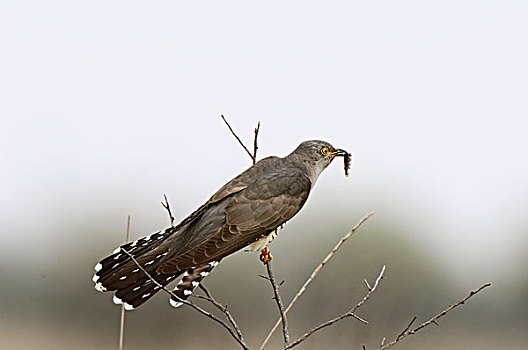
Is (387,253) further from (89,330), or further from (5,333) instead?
(5,333)

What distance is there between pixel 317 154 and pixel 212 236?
3.22 ft

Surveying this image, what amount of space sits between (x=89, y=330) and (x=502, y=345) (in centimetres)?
599

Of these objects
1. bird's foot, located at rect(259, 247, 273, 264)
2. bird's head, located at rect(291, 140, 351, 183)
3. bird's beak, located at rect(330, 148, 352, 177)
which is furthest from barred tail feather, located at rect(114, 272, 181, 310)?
bird's beak, located at rect(330, 148, 352, 177)

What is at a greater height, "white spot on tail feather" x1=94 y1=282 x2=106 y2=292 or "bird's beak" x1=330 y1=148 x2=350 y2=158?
"bird's beak" x1=330 y1=148 x2=350 y2=158

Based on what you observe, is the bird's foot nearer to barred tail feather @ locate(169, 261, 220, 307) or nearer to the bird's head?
barred tail feather @ locate(169, 261, 220, 307)

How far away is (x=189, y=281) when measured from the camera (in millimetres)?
3066

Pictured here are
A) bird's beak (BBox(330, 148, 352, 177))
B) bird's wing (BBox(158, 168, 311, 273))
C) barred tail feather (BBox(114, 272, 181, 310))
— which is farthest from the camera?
bird's beak (BBox(330, 148, 352, 177))

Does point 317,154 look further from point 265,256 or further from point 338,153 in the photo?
point 265,256

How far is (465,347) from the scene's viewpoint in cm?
909

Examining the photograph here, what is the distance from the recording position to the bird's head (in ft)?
12.7

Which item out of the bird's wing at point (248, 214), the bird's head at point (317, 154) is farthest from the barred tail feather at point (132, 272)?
the bird's head at point (317, 154)

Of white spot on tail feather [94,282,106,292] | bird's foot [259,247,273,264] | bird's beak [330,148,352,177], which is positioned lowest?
bird's foot [259,247,273,264]

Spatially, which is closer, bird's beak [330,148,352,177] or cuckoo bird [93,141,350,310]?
cuckoo bird [93,141,350,310]

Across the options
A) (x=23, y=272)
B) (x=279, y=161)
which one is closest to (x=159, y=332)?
(x=23, y=272)
